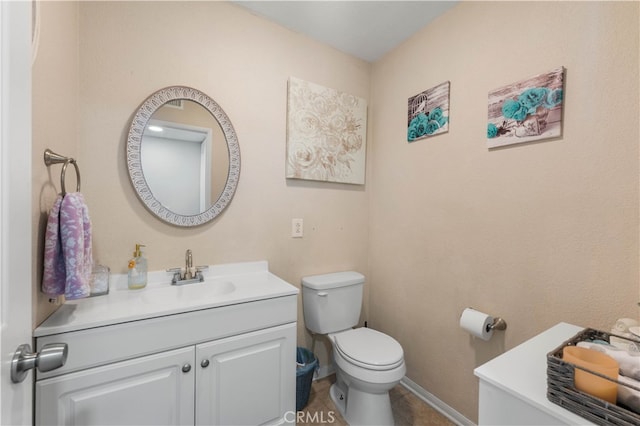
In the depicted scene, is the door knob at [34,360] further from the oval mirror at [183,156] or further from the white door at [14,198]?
the oval mirror at [183,156]

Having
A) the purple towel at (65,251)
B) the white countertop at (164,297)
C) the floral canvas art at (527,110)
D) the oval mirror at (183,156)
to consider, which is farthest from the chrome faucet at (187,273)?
the floral canvas art at (527,110)

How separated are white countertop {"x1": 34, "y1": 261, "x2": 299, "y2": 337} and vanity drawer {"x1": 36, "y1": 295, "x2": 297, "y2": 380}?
3 cm

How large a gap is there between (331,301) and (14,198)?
5.03ft

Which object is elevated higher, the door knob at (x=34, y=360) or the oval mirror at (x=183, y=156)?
the oval mirror at (x=183, y=156)

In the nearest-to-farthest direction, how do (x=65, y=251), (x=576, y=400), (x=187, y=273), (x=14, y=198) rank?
(x=14, y=198), (x=576, y=400), (x=65, y=251), (x=187, y=273)

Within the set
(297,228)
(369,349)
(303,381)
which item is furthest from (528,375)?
(297,228)

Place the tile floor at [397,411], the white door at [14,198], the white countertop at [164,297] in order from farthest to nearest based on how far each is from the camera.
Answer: the tile floor at [397,411] < the white countertop at [164,297] < the white door at [14,198]

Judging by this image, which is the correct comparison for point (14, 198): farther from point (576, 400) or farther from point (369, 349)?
point (369, 349)

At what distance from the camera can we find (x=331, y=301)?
1727mm

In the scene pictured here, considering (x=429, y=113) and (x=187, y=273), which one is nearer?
(x=187, y=273)

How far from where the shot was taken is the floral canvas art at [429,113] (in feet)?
5.13

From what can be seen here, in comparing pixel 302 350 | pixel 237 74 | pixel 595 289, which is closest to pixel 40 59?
pixel 237 74

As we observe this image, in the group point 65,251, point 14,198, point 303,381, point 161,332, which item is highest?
point 14,198

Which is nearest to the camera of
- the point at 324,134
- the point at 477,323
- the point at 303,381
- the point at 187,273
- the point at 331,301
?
the point at 477,323
